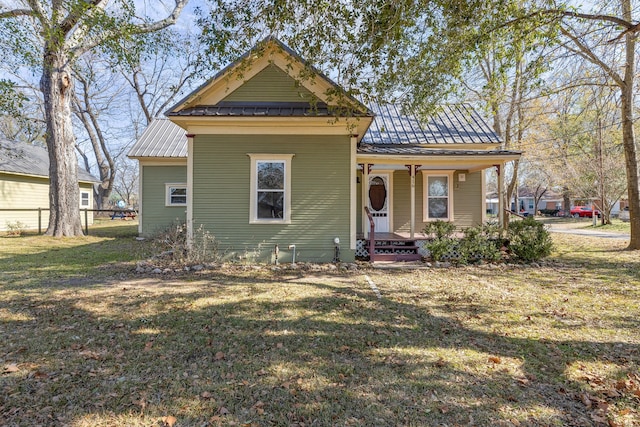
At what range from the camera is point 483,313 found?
5.23 metres

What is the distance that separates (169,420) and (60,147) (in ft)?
49.3

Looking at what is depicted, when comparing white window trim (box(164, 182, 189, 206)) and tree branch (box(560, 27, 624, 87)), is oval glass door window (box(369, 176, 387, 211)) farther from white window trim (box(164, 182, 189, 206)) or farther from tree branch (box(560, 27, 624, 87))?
white window trim (box(164, 182, 189, 206))

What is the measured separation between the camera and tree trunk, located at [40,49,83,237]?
13.2 metres

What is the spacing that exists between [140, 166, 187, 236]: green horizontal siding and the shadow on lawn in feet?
30.4

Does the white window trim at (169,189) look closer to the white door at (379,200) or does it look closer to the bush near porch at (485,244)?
the white door at (379,200)

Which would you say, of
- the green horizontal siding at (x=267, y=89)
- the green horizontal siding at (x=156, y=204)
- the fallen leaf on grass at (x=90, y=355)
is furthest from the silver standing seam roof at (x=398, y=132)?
the fallen leaf on grass at (x=90, y=355)

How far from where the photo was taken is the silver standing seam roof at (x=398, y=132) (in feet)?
28.4

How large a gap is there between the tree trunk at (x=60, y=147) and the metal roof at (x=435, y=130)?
12192mm

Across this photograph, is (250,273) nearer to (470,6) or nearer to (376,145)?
(376,145)

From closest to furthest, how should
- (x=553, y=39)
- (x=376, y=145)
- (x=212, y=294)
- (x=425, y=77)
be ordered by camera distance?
(x=212, y=294) < (x=553, y=39) < (x=425, y=77) < (x=376, y=145)

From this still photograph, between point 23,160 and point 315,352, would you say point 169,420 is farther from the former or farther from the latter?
point 23,160

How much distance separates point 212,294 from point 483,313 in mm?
4617

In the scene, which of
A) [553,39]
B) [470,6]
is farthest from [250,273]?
[553,39]

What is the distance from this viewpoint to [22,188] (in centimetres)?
1739
